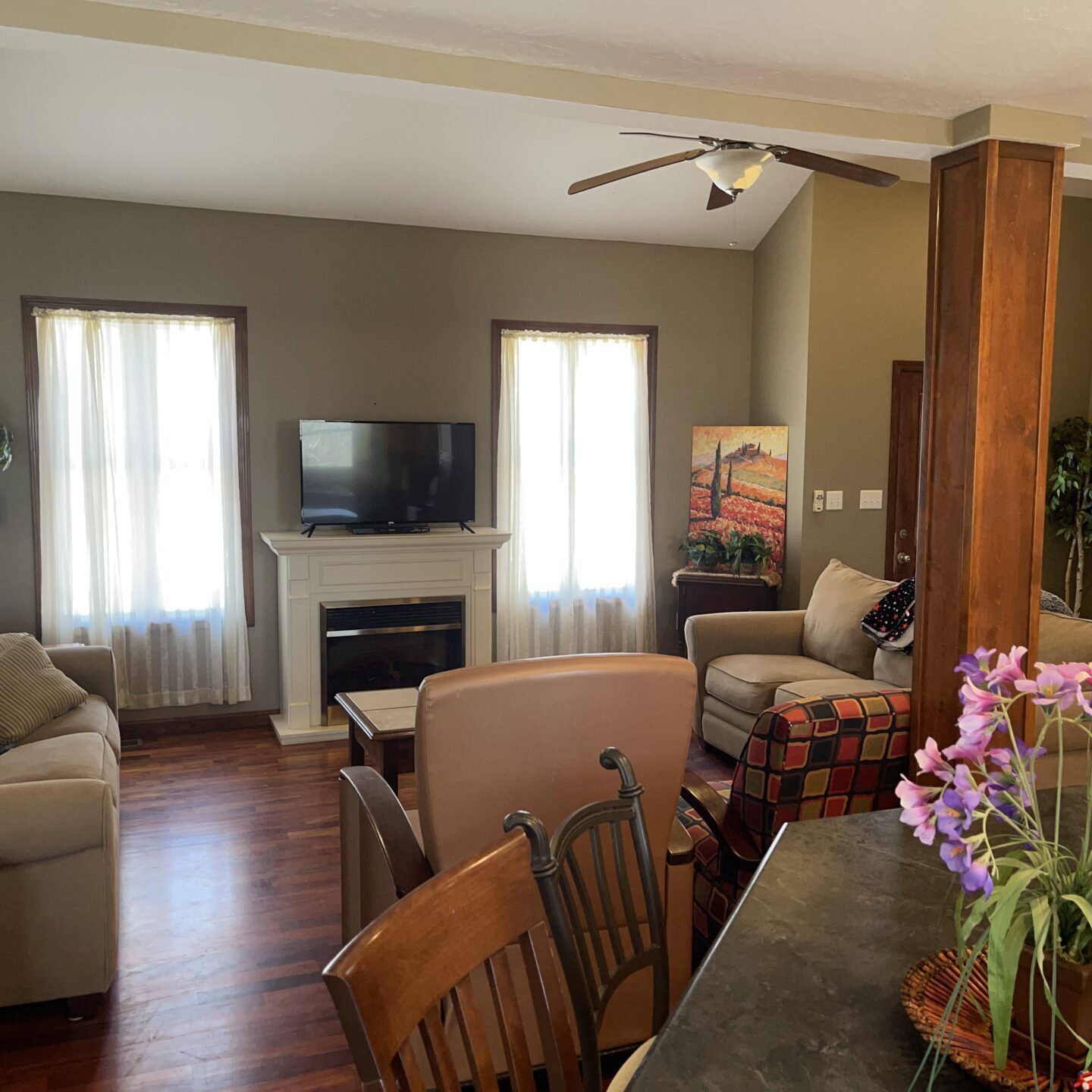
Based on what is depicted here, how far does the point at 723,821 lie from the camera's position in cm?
264

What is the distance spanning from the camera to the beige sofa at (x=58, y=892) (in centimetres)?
267

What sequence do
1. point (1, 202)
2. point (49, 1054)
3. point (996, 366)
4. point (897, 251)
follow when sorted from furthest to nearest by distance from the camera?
point (897, 251)
point (1, 202)
point (996, 366)
point (49, 1054)

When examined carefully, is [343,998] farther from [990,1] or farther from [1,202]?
[1,202]

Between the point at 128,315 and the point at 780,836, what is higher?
the point at 128,315

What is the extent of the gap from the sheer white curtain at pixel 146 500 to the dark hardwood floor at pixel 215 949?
71 centimetres

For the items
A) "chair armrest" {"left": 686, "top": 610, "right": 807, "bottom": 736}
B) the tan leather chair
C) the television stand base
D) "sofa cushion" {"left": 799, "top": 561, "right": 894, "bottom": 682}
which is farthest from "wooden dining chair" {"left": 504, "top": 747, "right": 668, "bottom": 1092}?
the television stand base

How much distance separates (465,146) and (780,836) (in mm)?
4149

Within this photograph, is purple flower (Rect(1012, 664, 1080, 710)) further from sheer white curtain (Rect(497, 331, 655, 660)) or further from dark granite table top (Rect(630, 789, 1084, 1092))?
sheer white curtain (Rect(497, 331, 655, 660))

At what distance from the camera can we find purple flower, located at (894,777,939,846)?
108 cm

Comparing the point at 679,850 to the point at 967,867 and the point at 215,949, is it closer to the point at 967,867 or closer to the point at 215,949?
the point at 967,867

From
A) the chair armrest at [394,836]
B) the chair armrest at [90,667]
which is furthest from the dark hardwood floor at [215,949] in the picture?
the chair armrest at [394,836]

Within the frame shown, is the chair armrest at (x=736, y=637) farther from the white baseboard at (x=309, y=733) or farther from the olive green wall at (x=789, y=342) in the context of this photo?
the white baseboard at (x=309, y=733)

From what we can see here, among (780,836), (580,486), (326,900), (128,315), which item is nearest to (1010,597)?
Result: (780,836)

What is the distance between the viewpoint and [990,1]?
7.29 ft
